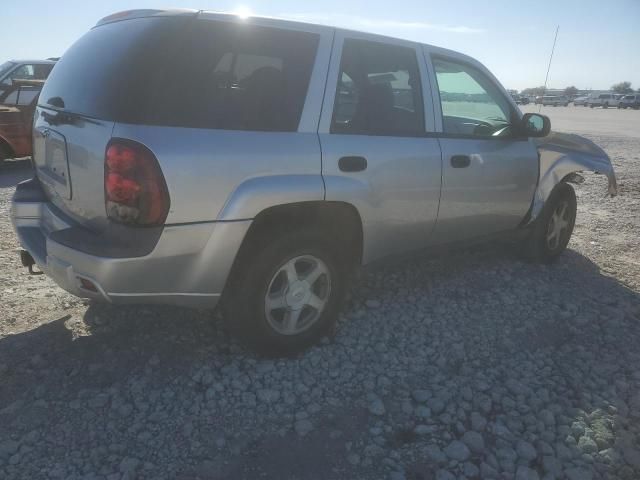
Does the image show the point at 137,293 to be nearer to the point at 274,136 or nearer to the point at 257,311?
the point at 257,311

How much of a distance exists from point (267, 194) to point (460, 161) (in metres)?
1.63

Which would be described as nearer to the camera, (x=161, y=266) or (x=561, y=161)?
(x=161, y=266)

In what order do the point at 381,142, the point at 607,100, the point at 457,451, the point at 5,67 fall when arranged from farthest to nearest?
the point at 607,100 → the point at 5,67 → the point at 381,142 → the point at 457,451

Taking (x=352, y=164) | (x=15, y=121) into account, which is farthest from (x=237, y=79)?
(x=15, y=121)

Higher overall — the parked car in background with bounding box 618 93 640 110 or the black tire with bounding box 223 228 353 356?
Answer: the parked car in background with bounding box 618 93 640 110

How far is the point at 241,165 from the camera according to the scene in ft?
8.29

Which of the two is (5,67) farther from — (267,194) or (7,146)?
(267,194)

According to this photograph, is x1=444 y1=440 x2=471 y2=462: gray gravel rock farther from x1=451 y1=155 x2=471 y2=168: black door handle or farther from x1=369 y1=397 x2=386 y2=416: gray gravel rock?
x1=451 y1=155 x2=471 y2=168: black door handle

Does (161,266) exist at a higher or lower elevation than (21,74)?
lower

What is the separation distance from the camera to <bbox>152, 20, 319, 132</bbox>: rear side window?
8.00ft

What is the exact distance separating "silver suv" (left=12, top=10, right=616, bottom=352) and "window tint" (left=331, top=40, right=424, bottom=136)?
1cm

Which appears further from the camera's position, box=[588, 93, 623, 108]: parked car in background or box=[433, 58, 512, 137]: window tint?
box=[588, 93, 623, 108]: parked car in background

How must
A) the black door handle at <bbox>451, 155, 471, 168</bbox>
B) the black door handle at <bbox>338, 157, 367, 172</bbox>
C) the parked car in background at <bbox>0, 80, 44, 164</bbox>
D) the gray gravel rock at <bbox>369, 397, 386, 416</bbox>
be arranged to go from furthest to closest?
1. the parked car in background at <bbox>0, 80, 44, 164</bbox>
2. the black door handle at <bbox>451, 155, 471, 168</bbox>
3. the black door handle at <bbox>338, 157, 367, 172</bbox>
4. the gray gravel rock at <bbox>369, 397, 386, 416</bbox>

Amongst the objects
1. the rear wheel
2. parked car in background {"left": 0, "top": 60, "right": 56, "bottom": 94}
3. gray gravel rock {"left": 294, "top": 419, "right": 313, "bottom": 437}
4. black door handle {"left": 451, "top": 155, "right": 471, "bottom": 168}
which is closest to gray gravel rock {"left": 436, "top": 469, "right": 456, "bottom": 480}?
gray gravel rock {"left": 294, "top": 419, "right": 313, "bottom": 437}
